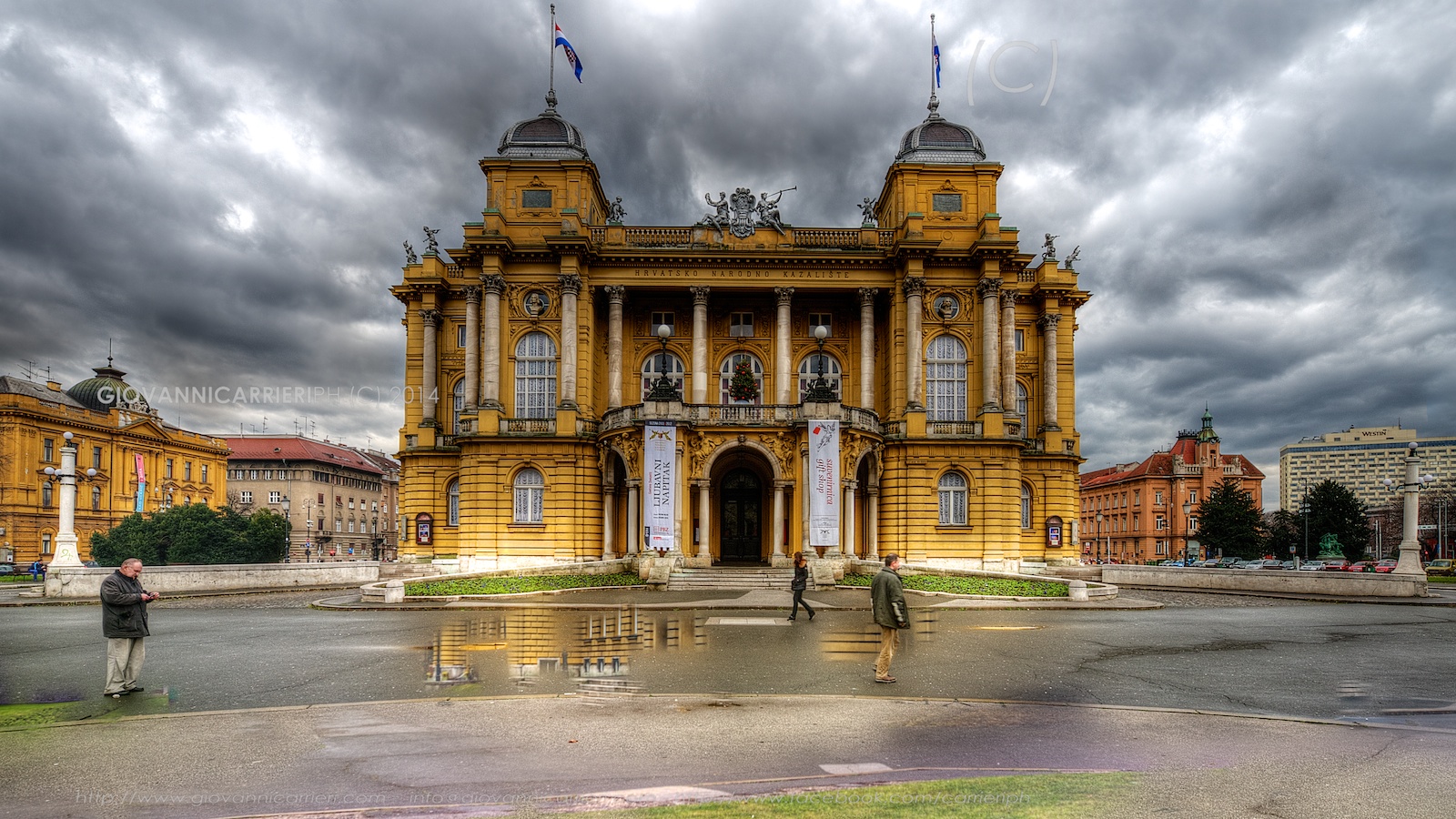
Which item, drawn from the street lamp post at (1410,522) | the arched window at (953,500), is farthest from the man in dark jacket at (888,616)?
the arched window at (953,500)

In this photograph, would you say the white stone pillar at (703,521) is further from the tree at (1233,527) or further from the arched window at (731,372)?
the tree at (1233,527)

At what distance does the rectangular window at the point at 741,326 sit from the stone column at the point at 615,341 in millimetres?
6183

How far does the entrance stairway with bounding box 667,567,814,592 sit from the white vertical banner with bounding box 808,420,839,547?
2.42 metres

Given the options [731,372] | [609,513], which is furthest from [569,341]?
[731,372]

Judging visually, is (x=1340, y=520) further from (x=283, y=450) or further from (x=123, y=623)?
(x=283, y=450)

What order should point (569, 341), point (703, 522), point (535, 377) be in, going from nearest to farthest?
1. point (703, 522)
2. point (569, 341)
3. point (535, 377)

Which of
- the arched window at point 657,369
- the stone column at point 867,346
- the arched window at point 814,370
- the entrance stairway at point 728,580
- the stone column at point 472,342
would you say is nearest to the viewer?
the entrance stairway at point 728,580

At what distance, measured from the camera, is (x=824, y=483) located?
36.5m

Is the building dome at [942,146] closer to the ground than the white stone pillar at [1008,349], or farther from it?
farther from it

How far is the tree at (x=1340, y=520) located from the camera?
70.9m

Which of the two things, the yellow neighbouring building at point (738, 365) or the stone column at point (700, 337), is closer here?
the yellow neighbouring building at point (738, 365)

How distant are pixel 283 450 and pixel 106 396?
19698 mm

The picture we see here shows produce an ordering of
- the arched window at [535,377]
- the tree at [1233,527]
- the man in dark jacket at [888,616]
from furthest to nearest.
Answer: the tree at [1233,527] → the arched window at [535,377] → the man in dark jacket at [888,616]

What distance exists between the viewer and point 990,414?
141ft
